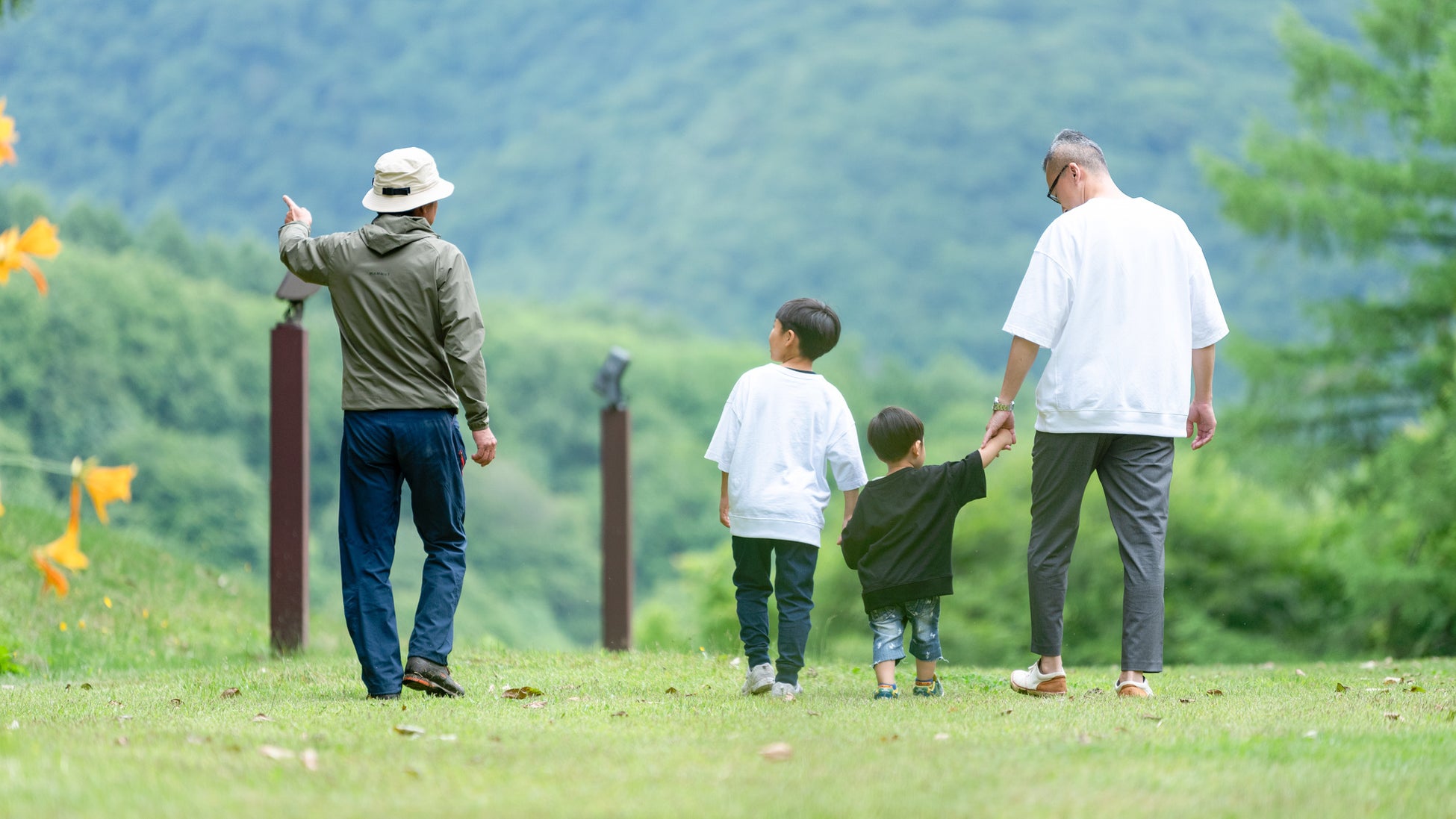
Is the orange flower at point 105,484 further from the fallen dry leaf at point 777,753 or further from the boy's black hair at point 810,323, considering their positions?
the boy's black hair at point 810,323

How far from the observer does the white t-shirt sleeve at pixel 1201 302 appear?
4746 millimetres

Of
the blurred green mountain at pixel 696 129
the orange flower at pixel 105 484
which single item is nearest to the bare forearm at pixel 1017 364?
the orange flower at pixel 105 484

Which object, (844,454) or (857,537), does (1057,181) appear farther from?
(857,537)

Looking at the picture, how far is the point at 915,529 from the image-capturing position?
461cm

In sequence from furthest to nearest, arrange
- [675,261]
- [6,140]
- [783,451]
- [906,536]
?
1. [675,261]
2. [783,451]
3. [906,536]
4. [6,140]

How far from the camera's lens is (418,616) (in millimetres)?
4637

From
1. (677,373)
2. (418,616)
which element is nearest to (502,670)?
(418,616)

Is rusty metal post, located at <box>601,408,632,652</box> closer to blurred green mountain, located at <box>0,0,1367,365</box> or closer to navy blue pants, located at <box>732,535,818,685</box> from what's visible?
navy blue pants, located at <box>732,535,818,685</box>

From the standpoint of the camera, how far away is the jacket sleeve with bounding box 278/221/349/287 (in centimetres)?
454

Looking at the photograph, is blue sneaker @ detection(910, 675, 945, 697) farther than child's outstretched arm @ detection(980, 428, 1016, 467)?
Yes

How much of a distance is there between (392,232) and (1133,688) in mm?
3041

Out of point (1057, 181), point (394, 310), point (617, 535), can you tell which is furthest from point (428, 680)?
point (617, 535)

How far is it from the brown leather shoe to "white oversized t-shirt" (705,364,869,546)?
1.13m

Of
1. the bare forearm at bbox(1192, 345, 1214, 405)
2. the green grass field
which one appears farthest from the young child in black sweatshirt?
the bare forearm at bbox(1192, 345, 1214, 405)
